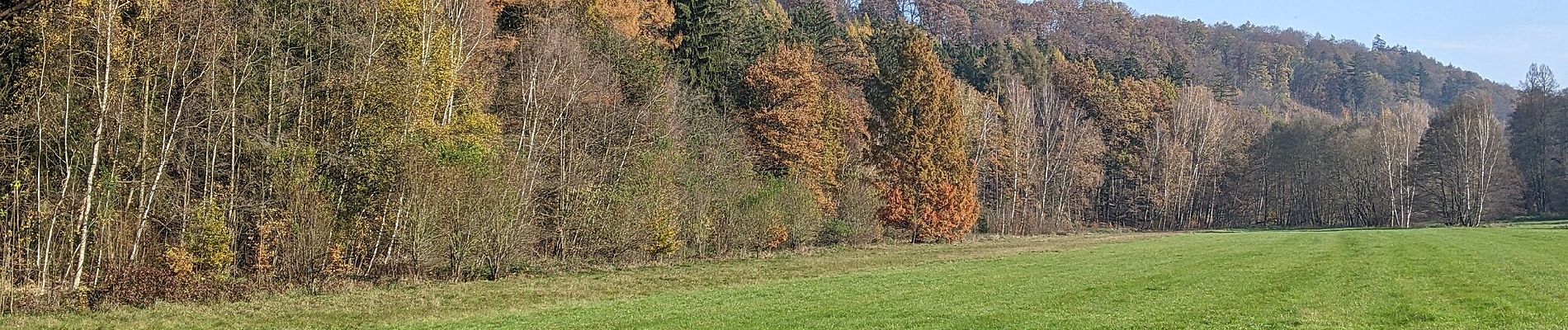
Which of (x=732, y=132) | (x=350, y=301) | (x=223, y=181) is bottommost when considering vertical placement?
(x=350, y=301)

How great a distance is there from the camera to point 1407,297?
19234 mm

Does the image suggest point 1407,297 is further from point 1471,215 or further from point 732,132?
point 1471,215

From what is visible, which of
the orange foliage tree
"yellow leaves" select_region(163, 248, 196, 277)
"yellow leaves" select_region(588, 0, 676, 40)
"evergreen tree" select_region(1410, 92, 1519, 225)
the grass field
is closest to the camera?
the grass field

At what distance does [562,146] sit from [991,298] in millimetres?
20043

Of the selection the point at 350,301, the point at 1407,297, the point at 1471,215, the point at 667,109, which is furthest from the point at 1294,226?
the point at 350,301

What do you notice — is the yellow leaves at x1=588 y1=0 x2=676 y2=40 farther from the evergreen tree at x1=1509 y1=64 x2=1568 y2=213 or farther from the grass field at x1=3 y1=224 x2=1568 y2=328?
the evergreen tree at x1=1509 y1=64 x2=1568 y2=213

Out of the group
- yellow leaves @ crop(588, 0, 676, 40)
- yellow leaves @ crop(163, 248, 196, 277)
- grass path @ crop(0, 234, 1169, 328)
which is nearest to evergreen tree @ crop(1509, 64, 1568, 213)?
grass path @ crop(0, 234, 1169, 328)

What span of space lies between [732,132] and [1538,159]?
74.0 m

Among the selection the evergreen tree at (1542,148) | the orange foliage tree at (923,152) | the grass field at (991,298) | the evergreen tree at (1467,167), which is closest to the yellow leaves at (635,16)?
the orange foliage tree at (923,152)

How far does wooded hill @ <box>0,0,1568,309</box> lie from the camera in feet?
73.0

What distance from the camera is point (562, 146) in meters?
37.2

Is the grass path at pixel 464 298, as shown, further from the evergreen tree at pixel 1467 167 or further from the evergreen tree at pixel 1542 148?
the evergreen tree at pixel 1542 148

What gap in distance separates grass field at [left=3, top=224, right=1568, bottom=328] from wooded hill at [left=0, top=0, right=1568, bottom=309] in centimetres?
253

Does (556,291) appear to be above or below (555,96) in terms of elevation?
below
